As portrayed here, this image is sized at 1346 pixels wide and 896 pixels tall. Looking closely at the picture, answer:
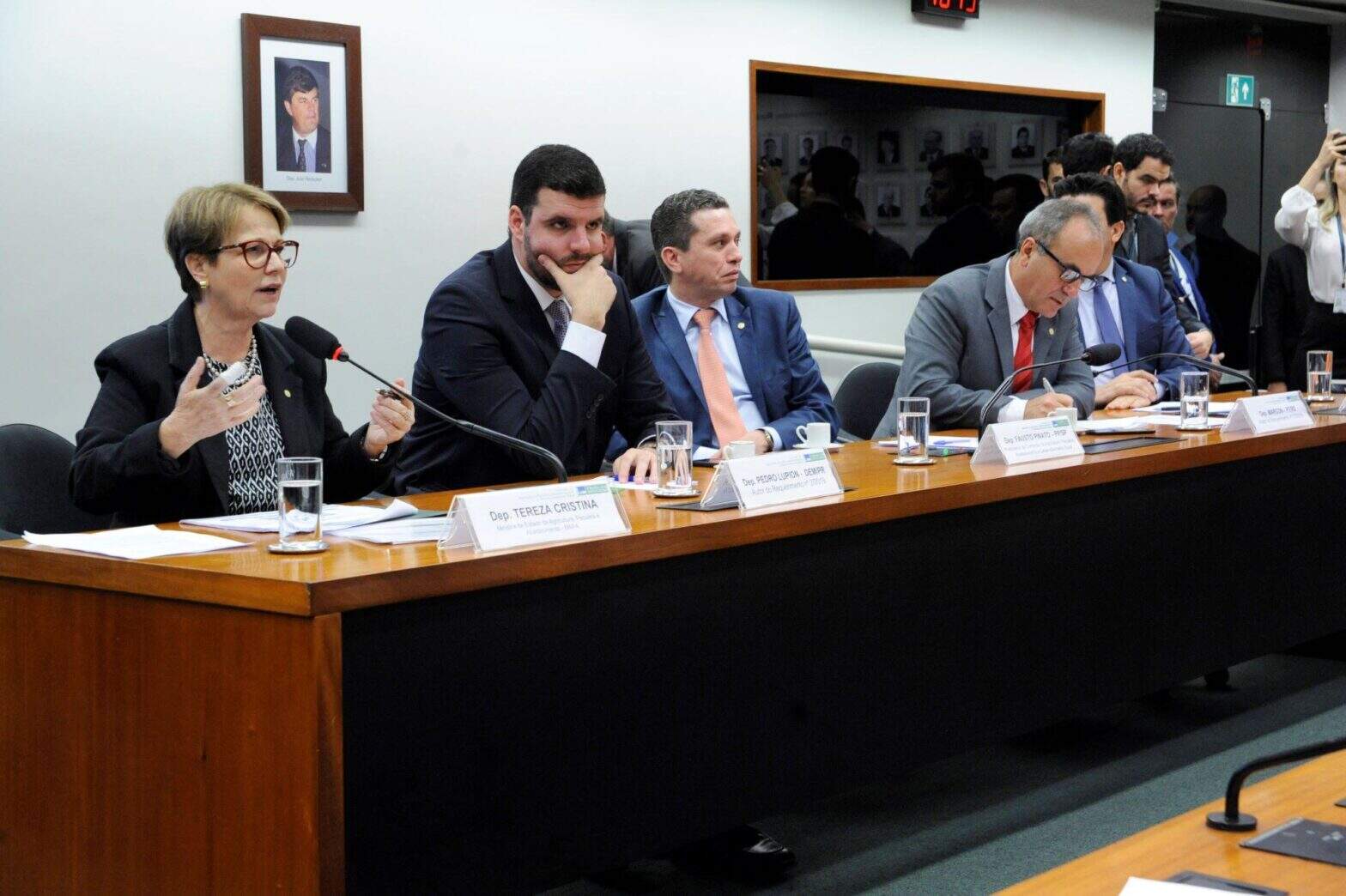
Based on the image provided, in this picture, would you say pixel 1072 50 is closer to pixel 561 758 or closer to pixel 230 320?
pixel 230 320

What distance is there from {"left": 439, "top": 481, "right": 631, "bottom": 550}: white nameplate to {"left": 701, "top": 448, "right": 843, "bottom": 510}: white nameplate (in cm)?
23

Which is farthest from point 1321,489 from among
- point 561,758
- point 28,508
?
point 28,508

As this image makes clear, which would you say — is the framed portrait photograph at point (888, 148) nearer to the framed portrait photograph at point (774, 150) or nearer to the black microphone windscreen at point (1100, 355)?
the framed portrait photograph at point (774, 150)

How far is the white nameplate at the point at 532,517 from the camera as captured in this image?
192 centimetres

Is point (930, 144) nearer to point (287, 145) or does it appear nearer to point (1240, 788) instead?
point (287, 145)

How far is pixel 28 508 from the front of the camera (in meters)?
2.82

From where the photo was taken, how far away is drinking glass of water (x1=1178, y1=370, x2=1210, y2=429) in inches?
132

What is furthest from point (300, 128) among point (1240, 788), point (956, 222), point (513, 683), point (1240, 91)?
point (1240, 91)

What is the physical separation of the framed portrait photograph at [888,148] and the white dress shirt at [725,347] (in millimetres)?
2340

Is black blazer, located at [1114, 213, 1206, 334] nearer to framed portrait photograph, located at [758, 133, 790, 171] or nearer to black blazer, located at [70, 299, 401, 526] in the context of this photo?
framed portrait photograph, located at [758, 133, 790, 171]

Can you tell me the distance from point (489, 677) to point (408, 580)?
0.19m

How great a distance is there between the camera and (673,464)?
2494 millimetres

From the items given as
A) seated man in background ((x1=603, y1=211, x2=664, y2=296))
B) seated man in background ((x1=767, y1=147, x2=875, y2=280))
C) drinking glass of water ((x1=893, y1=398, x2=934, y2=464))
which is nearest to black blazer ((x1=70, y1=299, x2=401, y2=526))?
drinking glass of water ((x1=893, y1=398, x2=934, y2=464))

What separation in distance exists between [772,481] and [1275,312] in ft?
13.0
